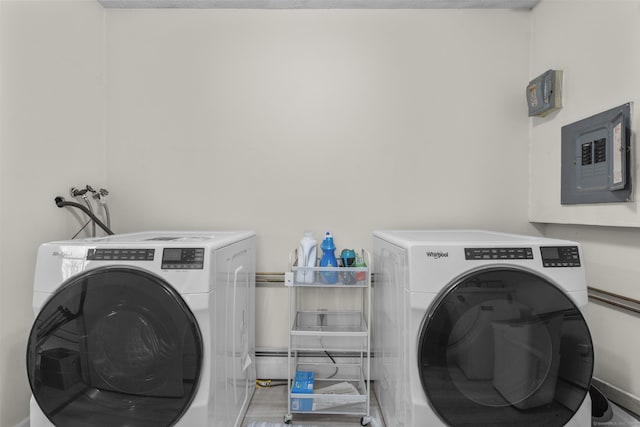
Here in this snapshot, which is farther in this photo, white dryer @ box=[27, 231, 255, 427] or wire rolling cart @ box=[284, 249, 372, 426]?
wire rolling cart @ box=[284, 249, 372, 426]

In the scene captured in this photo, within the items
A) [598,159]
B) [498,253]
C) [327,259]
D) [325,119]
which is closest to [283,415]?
[327,259]

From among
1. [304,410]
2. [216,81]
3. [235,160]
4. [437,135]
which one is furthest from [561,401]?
[216,81]

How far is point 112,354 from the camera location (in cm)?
123

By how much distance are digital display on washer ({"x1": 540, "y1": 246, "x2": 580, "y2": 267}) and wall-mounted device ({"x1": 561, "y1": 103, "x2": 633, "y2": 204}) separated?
432 mm

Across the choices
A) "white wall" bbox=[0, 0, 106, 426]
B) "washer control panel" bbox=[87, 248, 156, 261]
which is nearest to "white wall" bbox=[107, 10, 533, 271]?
"white wall" bbox=[0, 0, 106, 426]

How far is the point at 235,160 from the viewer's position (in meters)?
2.07

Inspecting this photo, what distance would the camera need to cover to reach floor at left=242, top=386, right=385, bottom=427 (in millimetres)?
1654

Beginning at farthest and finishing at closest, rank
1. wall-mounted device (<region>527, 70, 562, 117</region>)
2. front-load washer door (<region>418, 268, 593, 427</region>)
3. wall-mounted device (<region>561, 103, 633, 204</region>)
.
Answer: wall-mounted device (<region>527, 70, 562, 117</region>), wall-mounted device (<region>561, 103, 633, 204</region>), front-load washer door (<region>418, 268, 593, 427</region>)

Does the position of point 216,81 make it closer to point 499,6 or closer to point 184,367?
point 184,367

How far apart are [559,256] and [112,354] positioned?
164cm

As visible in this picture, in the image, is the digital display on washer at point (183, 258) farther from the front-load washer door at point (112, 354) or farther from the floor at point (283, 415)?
the floor at point (283, 415)

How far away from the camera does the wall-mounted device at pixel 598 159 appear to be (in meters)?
1.39

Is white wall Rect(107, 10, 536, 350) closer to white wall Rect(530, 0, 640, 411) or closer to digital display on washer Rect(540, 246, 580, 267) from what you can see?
white wall Rect(530, 0, 640, 411)

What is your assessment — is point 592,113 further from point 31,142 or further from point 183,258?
point 31,142
